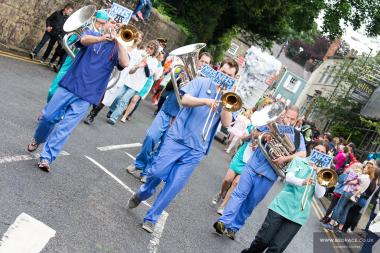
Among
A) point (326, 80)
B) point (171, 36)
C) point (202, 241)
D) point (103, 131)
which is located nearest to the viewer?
point (202, 241)

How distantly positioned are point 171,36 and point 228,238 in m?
20.7

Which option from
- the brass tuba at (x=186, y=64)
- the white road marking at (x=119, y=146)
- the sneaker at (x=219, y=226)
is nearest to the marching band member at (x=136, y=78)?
the white road marking at (x=119, y=146)

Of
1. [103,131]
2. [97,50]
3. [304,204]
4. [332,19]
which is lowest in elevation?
[103,131]

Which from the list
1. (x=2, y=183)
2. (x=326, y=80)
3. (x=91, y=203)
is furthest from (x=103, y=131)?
(x=326, y=80)

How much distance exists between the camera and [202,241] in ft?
25.3

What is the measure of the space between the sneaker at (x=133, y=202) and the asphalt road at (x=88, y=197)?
0.09 m

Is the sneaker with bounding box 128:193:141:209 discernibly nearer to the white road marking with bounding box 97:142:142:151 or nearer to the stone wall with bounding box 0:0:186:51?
the white road marking with bounding box 97:142:142:151

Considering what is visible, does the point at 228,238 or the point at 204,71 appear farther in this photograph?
the point at 228,238

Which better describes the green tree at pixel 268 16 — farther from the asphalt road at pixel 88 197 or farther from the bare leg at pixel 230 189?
the bare leg at pixel 230 189

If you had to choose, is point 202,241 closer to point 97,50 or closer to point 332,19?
point 97,50

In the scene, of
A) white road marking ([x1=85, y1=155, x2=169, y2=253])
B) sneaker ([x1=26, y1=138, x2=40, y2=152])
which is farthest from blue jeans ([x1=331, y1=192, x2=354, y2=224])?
sneaker ([x1=26, y1=138, x2=40, y2=152])

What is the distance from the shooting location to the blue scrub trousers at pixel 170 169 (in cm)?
681

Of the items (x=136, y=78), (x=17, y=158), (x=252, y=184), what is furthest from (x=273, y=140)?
(x=136, y=78)

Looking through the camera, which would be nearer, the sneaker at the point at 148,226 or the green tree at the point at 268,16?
the sneaker at the point at 148,226
